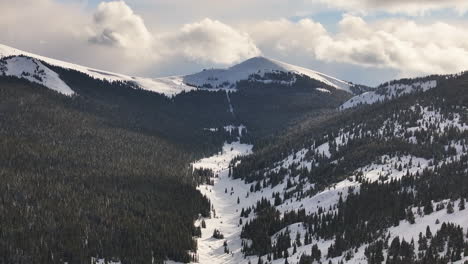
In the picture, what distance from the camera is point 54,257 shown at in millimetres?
101062

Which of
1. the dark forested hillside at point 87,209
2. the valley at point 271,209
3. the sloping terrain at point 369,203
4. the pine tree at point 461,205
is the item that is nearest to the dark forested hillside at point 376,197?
the pine tree at point 461,205

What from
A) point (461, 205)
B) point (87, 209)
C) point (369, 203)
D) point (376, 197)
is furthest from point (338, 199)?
point (87, 209)

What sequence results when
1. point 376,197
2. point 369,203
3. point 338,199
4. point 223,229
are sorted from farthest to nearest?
1. point 223,229
2. point 338,199
3. point 376,197
4. point 369,203

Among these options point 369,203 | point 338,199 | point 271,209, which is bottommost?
point 271,209

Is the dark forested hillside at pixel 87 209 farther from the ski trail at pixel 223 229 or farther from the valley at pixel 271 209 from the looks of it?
the ski trail at pixel 223 229

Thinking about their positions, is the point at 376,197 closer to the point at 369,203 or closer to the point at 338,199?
the point at 369,203

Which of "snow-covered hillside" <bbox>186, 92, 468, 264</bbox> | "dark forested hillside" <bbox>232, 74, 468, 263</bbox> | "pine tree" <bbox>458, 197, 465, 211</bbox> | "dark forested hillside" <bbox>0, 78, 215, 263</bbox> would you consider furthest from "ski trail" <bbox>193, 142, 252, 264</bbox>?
"pine tree" <bbox>458, 197, 465, 211</bbox>

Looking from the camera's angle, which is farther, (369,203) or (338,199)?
(338,199)

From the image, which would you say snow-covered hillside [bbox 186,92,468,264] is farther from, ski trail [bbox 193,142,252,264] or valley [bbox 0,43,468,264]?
valley [bbox 0,43,468,264]

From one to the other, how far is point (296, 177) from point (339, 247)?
317ft

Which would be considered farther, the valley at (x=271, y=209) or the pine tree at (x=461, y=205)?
the valley at (x=271, y=209)

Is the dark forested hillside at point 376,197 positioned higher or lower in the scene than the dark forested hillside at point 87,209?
higher

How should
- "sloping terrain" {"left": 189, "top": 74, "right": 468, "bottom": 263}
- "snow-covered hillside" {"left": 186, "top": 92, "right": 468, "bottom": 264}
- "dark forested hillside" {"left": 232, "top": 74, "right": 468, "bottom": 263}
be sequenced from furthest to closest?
"snow-covered hillside" {"left": 186, "top": 92, "right": 468, "bottom": 264} < "dark forested hillside" {"left": 232, "top": 74, "right": 468, "bottom": 263} < "sloping terrain" {"left": 189, "top": 74, "right": 468, "bottom": 263}

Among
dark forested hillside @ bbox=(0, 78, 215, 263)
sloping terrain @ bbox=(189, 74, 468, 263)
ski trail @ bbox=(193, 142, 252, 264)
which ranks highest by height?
sloping terrain @ bbox=(189, 74, 468, 263)
